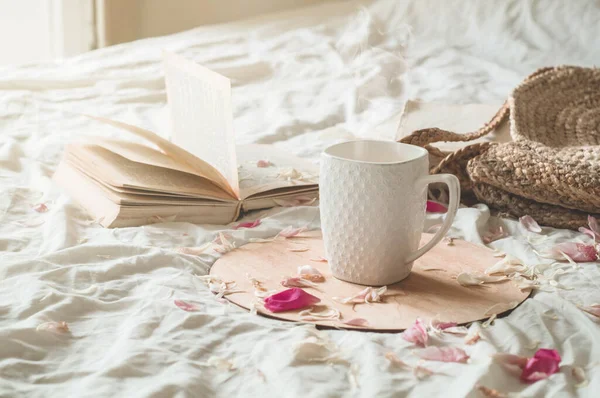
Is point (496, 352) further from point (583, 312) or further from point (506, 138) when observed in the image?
point (506, 138)

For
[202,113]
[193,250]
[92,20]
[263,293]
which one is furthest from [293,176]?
[92,20]

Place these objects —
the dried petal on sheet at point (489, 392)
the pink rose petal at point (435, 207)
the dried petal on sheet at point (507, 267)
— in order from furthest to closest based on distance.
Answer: the pink rose petal at point (435, 207), the dried petal on sheet at point (507, 267), the dried petal on sheet at point (489, 392)

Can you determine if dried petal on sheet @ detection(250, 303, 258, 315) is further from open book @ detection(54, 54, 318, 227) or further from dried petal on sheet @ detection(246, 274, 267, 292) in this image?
open book @ detection(54, 54, 318, 227)

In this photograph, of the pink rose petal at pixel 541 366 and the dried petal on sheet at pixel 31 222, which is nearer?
the pink rose petal at pixel 541 366

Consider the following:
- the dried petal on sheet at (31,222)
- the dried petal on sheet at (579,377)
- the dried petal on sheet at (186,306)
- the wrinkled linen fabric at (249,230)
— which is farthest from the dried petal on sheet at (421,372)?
the dried petal on sheet at (31,222)

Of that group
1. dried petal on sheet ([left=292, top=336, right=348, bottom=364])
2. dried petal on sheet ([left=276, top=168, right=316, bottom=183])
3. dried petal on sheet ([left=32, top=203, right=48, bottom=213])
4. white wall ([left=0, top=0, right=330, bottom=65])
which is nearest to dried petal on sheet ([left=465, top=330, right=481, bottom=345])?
dried petal on sheet ([left=292, top=336, right=348, bottom=364])

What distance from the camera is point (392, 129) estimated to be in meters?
1.36

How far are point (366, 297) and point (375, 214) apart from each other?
0.25 feet

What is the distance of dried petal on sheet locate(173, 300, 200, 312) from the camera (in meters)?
0.70

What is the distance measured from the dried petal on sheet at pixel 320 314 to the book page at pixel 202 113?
1.01 ft

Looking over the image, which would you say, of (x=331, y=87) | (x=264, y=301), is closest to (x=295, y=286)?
(x=264, y=301)

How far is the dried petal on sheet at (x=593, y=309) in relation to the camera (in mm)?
707

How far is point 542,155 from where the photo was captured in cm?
96

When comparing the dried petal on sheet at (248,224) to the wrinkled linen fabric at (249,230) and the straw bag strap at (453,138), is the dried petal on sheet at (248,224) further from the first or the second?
the straw bag strap at (453,138)
